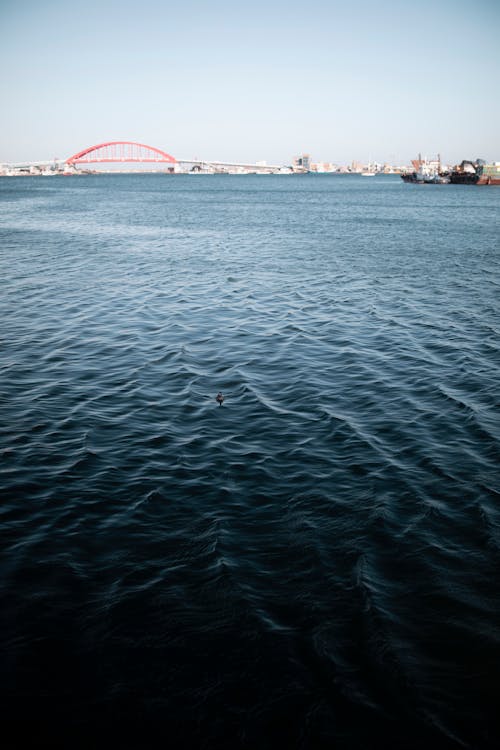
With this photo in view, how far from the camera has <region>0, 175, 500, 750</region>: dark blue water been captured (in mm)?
6637

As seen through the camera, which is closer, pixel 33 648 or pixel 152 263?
pixel 33 648

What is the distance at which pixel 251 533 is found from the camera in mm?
9797

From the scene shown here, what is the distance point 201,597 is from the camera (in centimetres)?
828

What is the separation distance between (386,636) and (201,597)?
2.81 metres

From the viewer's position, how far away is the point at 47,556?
9.19 metres

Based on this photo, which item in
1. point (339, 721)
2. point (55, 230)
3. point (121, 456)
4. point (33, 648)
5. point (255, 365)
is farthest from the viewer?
point (55, 230)

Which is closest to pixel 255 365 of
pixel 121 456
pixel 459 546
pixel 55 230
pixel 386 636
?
pixel 121 456

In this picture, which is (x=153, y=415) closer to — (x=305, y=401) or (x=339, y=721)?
(x=305, y=401)

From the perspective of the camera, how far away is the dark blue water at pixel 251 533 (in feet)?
21.8

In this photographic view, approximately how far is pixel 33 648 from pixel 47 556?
200 centimetres

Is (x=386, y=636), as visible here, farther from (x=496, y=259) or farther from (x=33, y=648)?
(x=496, y=259)

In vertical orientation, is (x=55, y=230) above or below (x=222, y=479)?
above

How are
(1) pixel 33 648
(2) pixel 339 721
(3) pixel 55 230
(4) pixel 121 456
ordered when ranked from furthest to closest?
(3) pixel 55 230 < (4) pixel 121 456 < (1) pixel 33 648 < (2) pixel 339 721

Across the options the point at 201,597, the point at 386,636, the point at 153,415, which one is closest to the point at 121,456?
the point at 153,415
